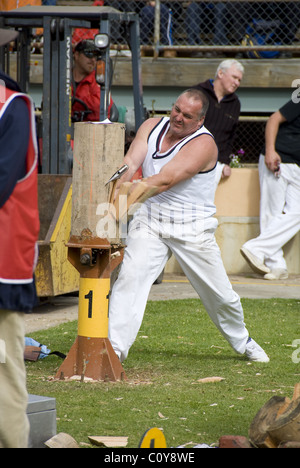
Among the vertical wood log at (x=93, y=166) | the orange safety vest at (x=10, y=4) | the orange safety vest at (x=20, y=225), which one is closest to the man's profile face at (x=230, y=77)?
the orange safety vest at (x=10, y=4)

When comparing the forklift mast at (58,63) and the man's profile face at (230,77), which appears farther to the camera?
the man's profile face at (230,77)

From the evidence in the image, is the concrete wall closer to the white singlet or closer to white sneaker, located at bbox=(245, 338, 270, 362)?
white sneaker, located at bbox=(245, 338, 270, 362)

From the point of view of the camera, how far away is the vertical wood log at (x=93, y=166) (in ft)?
19.1

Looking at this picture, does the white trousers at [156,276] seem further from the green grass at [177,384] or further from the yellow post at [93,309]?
the green grass at [177,384]

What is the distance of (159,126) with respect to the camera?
6547mm

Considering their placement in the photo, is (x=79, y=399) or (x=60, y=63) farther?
(x=60, y=63)

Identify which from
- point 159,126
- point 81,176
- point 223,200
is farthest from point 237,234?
point 81,176

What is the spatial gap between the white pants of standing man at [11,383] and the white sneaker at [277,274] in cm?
781

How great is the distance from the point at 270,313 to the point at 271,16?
6.13 meters

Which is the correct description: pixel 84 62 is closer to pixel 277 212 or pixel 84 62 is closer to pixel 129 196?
pixel 277 212

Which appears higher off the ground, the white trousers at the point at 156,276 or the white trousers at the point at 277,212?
the white trousers at the point at 156,276

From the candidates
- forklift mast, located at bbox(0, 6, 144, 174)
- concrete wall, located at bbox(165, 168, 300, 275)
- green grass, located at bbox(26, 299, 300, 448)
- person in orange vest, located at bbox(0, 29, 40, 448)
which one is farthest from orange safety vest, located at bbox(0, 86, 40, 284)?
concrete wall, located at bbox(165, 168, 300, 275)

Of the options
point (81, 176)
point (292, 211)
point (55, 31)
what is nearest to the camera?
point (81, 176)

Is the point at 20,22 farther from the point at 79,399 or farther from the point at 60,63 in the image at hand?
the point at 79,399
